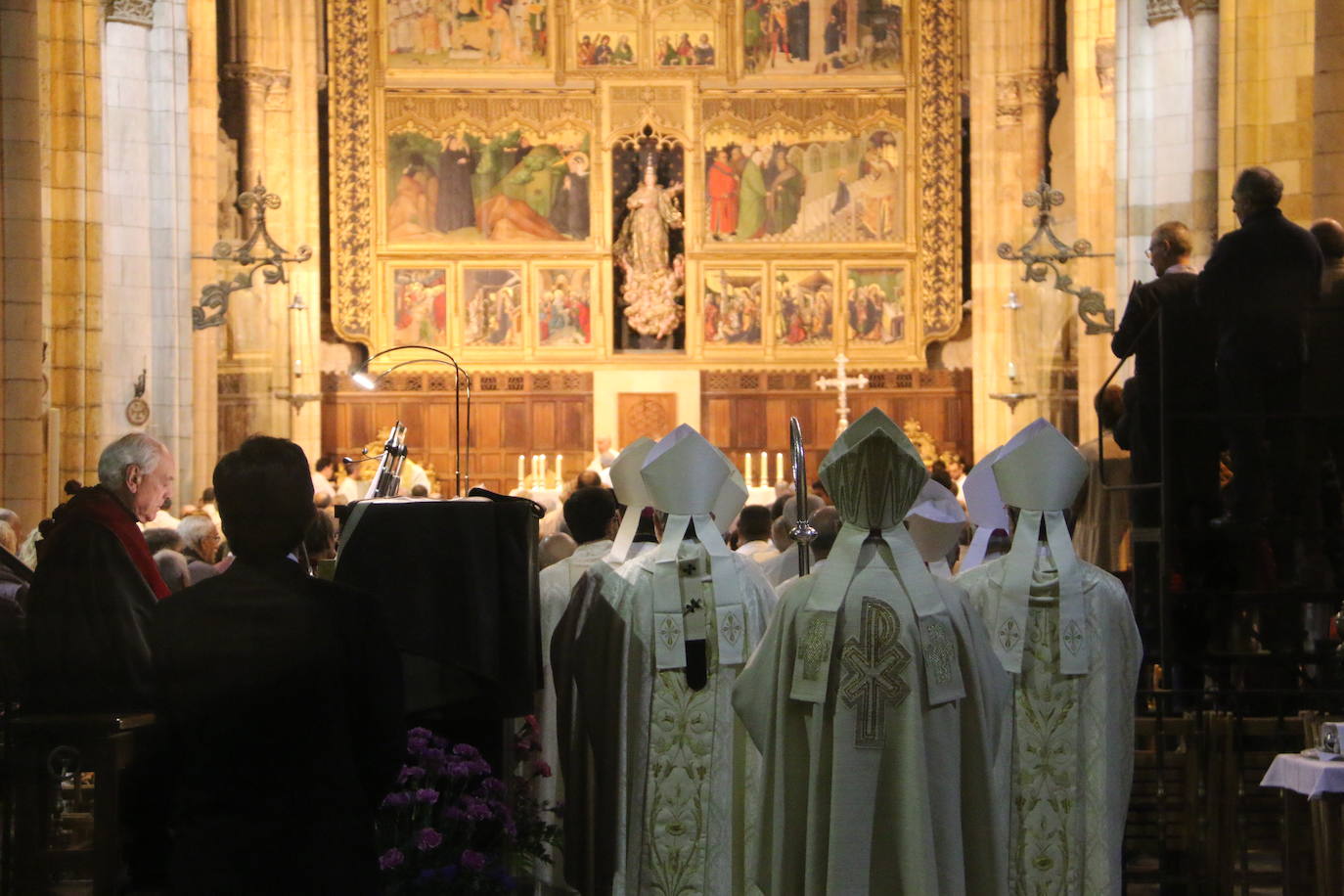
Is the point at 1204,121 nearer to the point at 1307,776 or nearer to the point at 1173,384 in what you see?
the point at 1173,384

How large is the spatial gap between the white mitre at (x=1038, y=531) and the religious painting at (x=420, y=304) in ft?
62.8

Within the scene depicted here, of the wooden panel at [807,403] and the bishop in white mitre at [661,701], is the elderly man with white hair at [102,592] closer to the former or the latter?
the bishop in white mitre at [661,701]

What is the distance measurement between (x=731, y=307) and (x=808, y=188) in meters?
1.89

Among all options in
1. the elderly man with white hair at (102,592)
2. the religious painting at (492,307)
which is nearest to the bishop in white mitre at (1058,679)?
the elderly man with white hair at (102,592)

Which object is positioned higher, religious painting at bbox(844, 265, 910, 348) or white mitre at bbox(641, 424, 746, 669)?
religious painting at bbox(844, 265, 910, 348)

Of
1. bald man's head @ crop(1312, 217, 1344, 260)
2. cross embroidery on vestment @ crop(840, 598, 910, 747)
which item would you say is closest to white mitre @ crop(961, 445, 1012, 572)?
cross embroidery on vestment @ crop(840, 598, 910, 747)

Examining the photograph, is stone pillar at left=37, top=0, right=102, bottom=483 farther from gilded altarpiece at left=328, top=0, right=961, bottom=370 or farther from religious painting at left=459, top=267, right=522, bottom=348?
religious painting at left=459, top=267, right=522, bottom=348

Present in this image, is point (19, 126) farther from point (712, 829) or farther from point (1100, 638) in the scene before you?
point (1100, 638)

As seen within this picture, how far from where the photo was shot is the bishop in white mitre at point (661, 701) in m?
6.54

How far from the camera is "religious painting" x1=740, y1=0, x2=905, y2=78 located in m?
25.4

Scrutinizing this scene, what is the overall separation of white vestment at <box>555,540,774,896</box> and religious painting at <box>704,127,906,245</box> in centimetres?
1885

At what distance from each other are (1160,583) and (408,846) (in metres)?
4.15

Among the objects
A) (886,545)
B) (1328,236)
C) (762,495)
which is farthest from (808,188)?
(886,545)

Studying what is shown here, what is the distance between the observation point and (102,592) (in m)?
5.82
